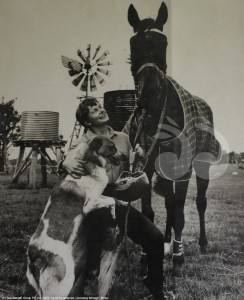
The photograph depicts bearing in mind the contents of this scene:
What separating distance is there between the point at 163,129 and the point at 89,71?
49cm

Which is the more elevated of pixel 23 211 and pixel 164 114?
pixel 164 114

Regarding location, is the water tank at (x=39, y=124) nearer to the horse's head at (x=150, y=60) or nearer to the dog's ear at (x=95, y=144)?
the dog's ear at (x=95, y=144)

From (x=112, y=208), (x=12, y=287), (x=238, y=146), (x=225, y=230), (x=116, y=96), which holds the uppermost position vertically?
(x=116, y=96)

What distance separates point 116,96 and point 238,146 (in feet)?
2.37

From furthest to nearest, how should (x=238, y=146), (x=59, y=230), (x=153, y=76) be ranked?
(x=238, y=146) < (x=153, y=76) < (x=59, y=230)

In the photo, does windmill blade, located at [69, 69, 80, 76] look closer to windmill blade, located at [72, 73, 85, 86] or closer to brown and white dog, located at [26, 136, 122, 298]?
windmill blade, located at [72, 73, 85, 86]

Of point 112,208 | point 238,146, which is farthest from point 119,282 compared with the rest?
point 238,146

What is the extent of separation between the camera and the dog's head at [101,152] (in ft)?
5.30

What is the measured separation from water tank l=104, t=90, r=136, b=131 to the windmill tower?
97mm

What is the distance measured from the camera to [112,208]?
1600mm

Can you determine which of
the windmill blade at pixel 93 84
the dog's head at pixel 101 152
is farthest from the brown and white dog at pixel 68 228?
the windmill blade at pixel 93 84

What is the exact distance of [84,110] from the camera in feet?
5.52

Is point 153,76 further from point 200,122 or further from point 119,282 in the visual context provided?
point 119,282

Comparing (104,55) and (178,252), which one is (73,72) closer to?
(104,55)
